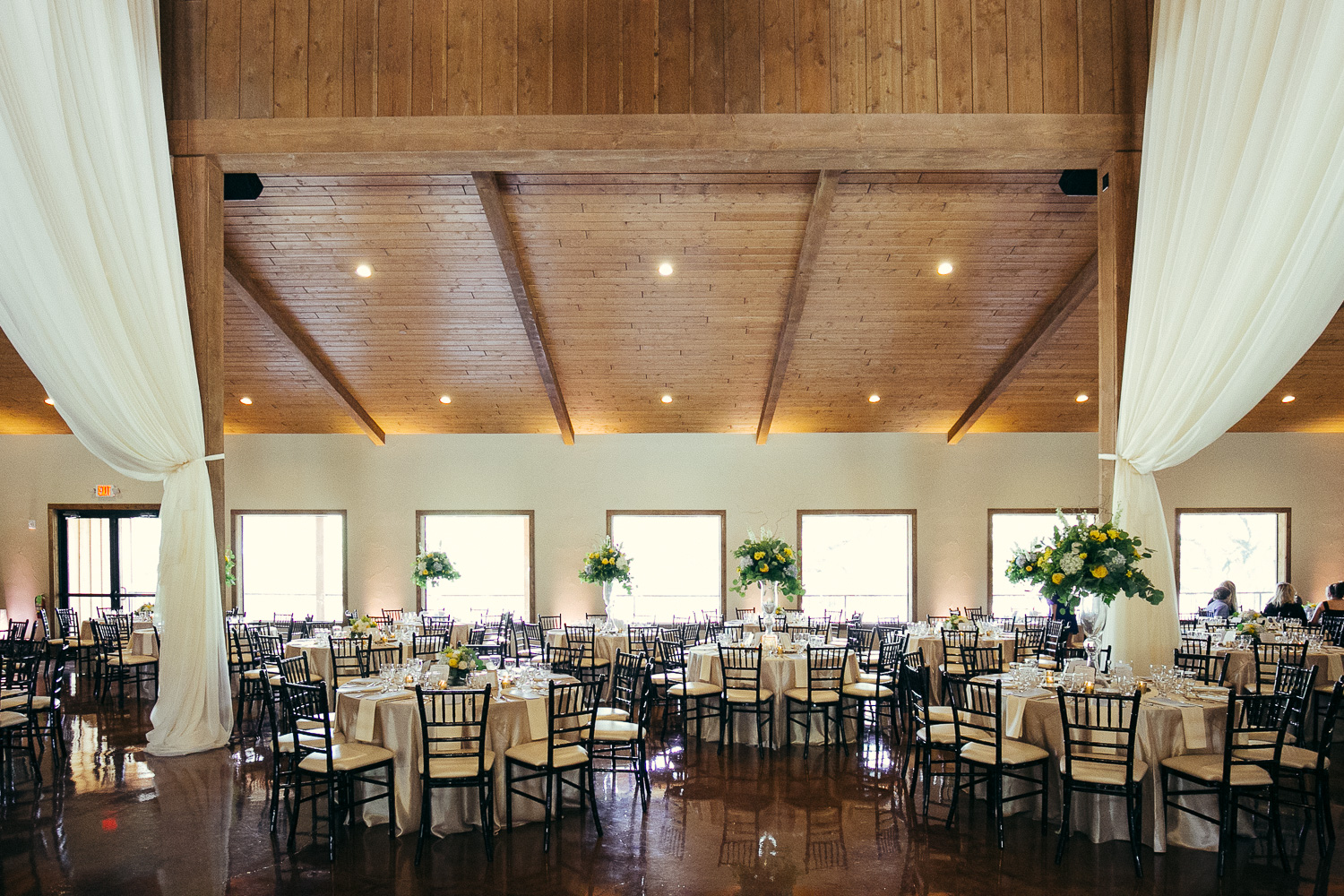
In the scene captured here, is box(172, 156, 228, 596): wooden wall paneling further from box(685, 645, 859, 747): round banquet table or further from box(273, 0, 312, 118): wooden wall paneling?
box(685, 645, 859, 747): round banquet table

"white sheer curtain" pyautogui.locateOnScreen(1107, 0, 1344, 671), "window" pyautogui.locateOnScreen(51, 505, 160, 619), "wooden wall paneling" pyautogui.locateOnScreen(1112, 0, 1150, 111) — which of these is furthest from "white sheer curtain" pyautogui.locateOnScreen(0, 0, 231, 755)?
"window" pyautogui.locateOnScreen(51, 505, 160, 619)

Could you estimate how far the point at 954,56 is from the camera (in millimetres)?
6902

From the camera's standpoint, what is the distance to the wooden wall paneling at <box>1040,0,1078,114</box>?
691 cm

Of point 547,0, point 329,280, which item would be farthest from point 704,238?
point 329,280

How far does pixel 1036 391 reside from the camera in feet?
39.9

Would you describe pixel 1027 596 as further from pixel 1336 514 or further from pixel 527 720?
pixel 527 720

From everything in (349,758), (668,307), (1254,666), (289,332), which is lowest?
(1254,666)

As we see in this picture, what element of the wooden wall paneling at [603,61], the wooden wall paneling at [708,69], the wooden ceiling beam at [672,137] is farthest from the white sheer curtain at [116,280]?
the wooden wall paneling at [708,69]

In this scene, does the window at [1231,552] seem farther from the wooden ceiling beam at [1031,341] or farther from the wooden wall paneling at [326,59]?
the wooden wall paneling at [326,59]

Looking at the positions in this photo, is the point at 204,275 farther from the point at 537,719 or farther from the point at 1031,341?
the point at 1031,341

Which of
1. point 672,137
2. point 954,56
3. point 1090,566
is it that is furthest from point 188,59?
point 1090,566

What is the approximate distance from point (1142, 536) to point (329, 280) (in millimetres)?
8337

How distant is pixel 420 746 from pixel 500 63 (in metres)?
5.13

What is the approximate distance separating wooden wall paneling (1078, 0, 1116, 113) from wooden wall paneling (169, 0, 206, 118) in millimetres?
7035
